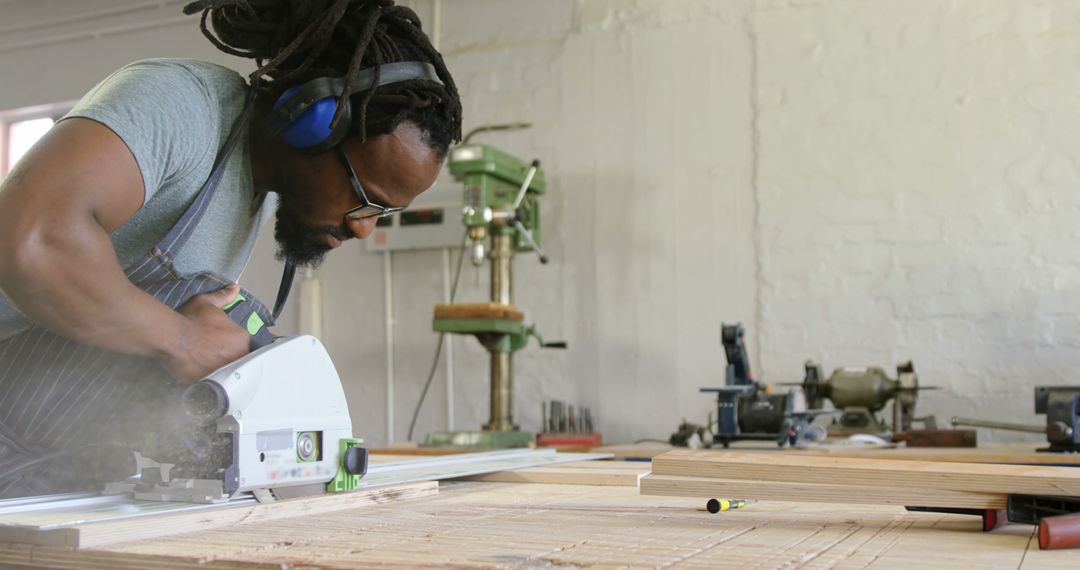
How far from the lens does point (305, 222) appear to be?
1.56 m

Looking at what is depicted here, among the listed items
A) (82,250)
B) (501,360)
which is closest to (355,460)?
(82,250)

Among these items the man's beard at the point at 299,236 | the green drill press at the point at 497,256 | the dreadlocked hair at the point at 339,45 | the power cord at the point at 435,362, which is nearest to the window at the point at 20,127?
the power cord at the point at 435,362

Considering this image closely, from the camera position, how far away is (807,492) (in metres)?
1.10

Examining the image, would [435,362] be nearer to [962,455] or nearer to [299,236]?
[962,455]

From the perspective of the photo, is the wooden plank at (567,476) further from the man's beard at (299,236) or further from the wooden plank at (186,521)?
the man's beard at (299,236)

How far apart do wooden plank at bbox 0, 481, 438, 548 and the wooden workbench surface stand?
0.01 metres

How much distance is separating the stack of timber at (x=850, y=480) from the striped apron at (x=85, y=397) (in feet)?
1.99

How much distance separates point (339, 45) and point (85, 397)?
23.3 inches

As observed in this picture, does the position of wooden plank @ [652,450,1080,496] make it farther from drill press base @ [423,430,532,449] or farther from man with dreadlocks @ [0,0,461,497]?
drill press base @ [423,430,532,449]

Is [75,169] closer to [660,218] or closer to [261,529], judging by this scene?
[261,529]

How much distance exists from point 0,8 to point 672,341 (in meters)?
3.92

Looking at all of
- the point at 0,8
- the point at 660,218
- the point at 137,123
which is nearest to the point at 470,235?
the point at 660,218

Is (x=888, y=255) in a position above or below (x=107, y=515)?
above

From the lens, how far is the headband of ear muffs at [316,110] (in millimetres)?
1363
